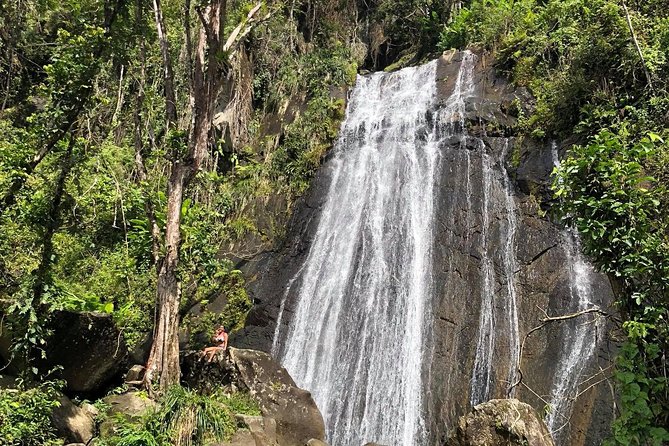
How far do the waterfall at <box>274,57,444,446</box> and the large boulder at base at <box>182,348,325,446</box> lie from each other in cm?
206

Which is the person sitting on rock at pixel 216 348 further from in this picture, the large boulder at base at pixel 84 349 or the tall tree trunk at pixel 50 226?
the tall tree trunk at pixel 50 226

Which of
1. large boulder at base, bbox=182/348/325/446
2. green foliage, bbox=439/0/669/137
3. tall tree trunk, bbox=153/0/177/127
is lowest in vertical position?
large boulder at base, bbox=182/348/325/446

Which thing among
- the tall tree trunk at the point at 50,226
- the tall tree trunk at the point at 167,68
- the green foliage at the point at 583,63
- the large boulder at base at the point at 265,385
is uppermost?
the green foliage at the point at 583,63

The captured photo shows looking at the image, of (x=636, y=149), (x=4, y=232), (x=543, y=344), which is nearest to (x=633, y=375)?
(x=636, y=149)

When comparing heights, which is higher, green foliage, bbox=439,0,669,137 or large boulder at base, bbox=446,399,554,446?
green foliage, bbox=439,0,669,137

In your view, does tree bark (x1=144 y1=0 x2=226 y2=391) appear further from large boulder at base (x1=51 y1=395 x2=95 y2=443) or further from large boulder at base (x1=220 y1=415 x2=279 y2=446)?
large boulder at base (x1=220 y1=415 x2=279 y2=446)

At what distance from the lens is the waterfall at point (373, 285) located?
31.8ft

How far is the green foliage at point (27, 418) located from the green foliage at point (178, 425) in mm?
641

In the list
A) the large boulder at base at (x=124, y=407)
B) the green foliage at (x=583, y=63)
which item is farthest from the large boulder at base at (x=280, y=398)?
the green foliage at (x=583, y=63)

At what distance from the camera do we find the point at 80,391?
7.07 meters

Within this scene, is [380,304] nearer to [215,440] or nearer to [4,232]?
[215,440]

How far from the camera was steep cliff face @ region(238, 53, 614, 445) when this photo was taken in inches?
342

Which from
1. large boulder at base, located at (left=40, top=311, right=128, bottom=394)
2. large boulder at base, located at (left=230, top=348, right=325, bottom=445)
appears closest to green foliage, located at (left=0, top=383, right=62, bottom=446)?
large boulder at base, located at (left=40, top=311, right=128, bottom=394)

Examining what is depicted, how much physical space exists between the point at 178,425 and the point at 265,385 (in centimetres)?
216
